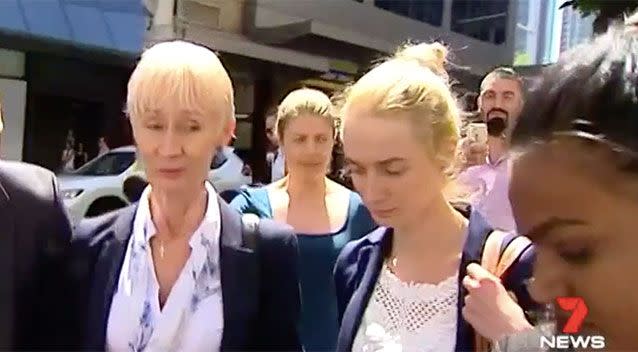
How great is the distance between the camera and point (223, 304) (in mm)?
1556

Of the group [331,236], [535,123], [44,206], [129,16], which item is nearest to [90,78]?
[129,16]

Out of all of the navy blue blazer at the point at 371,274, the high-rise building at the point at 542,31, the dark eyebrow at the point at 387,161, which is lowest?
the navy blue blazer at the point at 371,274

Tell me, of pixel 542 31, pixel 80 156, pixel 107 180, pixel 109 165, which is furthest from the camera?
pixel 80 156

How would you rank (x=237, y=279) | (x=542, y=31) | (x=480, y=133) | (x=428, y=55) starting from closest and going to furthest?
(x=237, y=279)
(x=428, y=55)
(x=480, y=133)
(x=542, y=31)

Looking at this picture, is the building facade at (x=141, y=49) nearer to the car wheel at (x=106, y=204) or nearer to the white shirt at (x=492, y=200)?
the car wheel at (x=106, y=204)

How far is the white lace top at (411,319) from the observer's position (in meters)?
1.47

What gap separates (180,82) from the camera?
155 centimetres

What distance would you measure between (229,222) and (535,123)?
995mm

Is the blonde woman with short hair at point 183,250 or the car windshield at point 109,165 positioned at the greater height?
the blonde woman with short hair at point 183,250

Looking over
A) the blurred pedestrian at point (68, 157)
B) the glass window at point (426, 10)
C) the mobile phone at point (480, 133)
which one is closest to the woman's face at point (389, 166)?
the mobile phone at point (480, 133)

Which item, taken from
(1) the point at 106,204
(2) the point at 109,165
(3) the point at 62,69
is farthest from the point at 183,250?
(3) the point at 62,69

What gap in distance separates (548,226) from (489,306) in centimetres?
53

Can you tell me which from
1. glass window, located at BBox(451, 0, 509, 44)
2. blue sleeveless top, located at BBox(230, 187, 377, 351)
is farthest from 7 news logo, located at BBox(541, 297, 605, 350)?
glass window, located at BBox(451, 0, 509, 44)

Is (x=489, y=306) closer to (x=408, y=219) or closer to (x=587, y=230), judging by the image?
(x=408, y=219)
